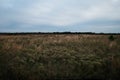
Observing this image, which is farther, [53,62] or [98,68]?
[53,62]

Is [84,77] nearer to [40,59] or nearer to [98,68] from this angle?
[98,68]

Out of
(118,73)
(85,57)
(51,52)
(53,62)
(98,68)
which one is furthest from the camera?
(51,52)

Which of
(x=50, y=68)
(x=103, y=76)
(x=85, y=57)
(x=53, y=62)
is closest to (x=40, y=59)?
(x=53, y=62)

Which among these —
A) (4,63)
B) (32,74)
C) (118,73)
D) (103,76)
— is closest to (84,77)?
(103,76)

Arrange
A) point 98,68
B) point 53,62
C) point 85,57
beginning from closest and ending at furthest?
point 98,68, point 53,62, point 85,57

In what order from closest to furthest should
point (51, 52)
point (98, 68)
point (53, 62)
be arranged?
point (98, 68)
point (53, 62)
point (51, 52)

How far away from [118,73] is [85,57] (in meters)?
4.38

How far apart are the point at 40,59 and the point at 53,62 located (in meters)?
1.29

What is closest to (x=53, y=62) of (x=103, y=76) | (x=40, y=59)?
(x=40, y=59)

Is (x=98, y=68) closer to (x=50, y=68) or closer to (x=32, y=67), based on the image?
(x=50, y=68)

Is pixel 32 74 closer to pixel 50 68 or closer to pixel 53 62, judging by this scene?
pixel 50 68

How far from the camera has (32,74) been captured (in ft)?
46.1

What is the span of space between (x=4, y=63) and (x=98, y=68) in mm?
6769

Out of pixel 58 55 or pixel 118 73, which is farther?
pixel 58 55
